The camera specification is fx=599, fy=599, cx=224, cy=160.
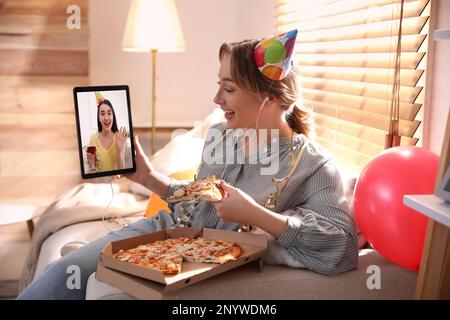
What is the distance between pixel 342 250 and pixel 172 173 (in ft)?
3.90

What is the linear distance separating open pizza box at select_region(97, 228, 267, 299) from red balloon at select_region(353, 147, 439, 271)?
0.28 metres

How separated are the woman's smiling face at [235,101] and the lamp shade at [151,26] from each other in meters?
1.49

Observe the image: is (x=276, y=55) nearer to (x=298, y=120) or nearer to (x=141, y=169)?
(x=298, y=120)

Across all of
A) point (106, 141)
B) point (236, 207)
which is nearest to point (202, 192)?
point (236, 207)

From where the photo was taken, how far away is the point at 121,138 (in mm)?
1664

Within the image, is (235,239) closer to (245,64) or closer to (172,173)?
(245,64)

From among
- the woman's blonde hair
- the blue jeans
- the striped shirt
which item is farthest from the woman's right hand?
the woman's blonde hair

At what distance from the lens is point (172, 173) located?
2525mm

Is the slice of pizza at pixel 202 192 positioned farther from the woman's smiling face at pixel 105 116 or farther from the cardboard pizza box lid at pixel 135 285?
the woman's smiling face at pixel 105 116

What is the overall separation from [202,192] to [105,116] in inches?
15.3

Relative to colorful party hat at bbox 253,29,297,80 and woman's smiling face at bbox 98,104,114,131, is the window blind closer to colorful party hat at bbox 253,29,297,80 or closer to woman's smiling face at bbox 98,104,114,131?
colorful party hat at bbox 253,29,297,80

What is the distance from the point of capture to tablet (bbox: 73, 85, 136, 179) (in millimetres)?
1586

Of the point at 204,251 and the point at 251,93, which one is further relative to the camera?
the point at 251,93
